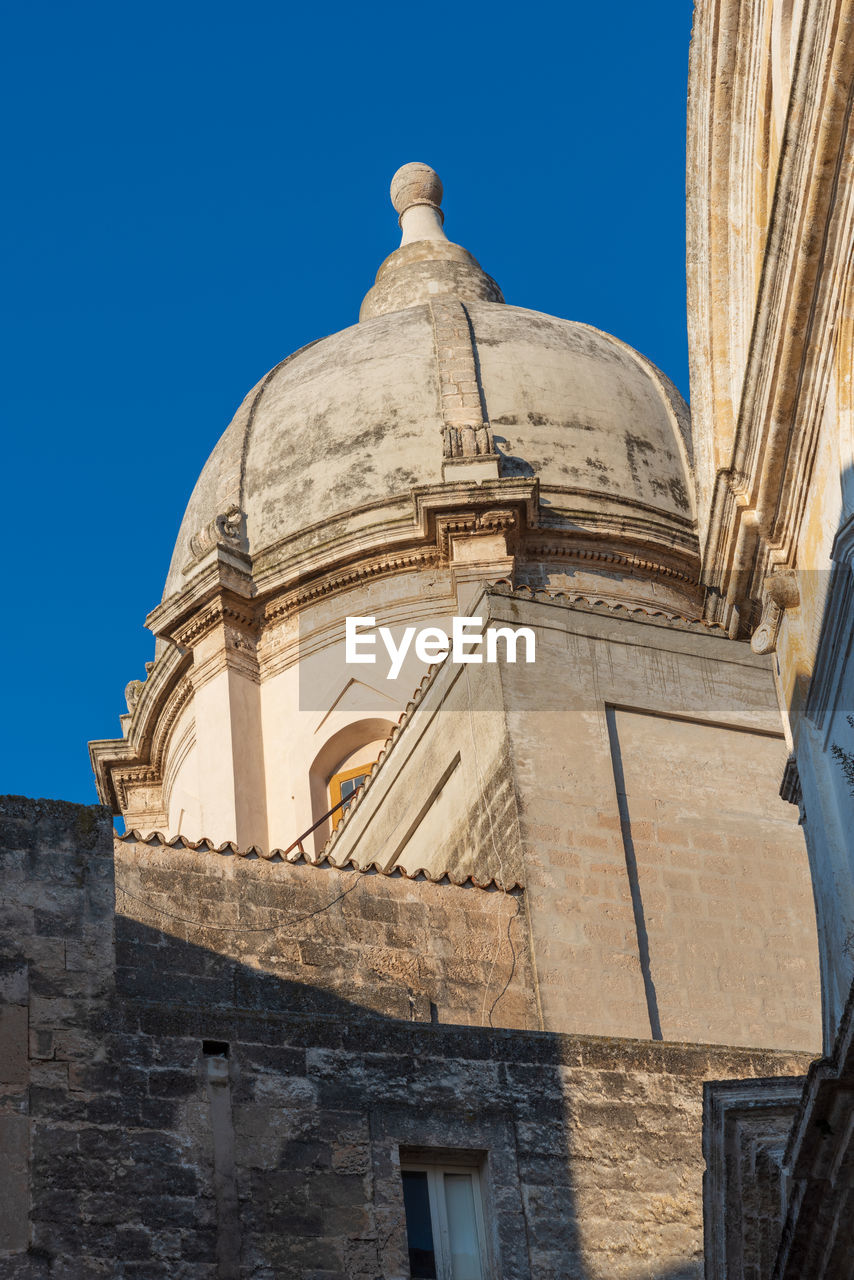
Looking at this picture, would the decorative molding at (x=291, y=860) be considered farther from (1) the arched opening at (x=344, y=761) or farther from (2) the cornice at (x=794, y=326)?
(1) the arched opening at (x=344, y=761)

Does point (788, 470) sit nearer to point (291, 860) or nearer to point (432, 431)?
point (291, 860)

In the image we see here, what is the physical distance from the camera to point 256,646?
27.4m

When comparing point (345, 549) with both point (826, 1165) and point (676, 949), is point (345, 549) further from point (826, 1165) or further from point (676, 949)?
point (826, 1165)

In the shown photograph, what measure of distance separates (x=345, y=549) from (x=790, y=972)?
36.6 feet

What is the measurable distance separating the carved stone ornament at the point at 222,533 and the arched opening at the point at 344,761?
3425 mm

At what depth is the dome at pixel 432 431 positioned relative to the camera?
2755 centimetres

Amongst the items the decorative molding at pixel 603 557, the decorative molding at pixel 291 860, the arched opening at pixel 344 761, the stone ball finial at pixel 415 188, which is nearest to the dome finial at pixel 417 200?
the stone ball finial at pixel 415 188

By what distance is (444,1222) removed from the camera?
1195 cm

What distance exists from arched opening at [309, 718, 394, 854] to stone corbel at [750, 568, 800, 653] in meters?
15.2

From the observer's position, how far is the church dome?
27.5m

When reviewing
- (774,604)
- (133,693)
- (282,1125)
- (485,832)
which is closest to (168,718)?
(133,693)

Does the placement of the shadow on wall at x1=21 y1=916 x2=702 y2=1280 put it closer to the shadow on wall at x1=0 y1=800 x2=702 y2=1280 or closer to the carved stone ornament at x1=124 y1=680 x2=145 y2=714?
the shadow on wall at x1=0 y1=800 x2=702 y2=1280

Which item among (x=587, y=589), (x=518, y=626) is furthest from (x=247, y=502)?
(x=518, y=626)

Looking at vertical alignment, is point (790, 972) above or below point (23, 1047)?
above
